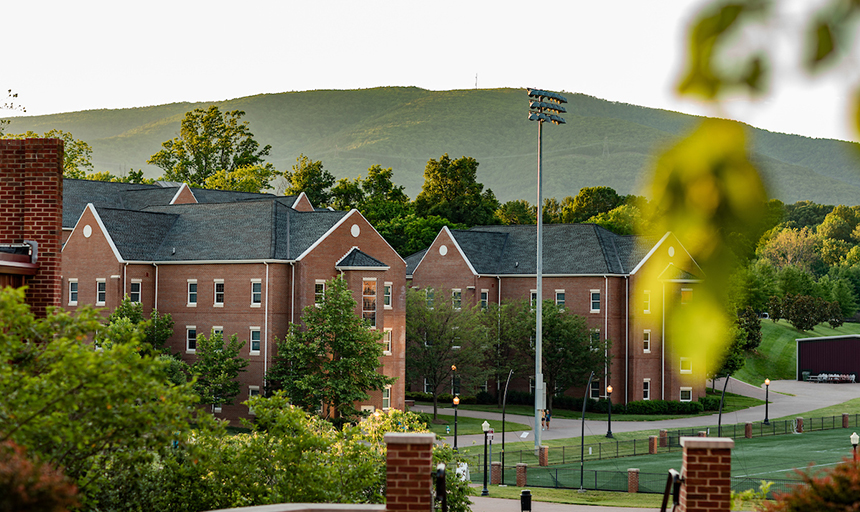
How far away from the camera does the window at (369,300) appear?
170ft

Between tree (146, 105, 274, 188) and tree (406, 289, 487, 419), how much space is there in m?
55.0

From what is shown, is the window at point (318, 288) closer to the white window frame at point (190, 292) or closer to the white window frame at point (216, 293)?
the white window frame at point (216, 293)

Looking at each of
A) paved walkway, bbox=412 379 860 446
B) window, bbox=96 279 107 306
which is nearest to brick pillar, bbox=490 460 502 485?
paved walkway, bbox=412 379 860 446

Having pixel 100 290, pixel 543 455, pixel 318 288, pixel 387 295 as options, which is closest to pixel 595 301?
pixel 387 295

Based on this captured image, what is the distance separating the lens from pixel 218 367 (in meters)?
47.5

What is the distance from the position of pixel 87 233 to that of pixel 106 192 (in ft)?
50.0

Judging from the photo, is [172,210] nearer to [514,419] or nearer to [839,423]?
[514,419]

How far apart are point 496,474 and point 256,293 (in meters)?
18.5

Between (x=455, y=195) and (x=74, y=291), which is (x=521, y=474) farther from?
(x=455, y=195)

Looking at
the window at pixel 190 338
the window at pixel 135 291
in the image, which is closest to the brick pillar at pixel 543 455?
the window at pixel 190 338

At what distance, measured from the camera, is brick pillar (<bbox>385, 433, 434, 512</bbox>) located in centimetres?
987

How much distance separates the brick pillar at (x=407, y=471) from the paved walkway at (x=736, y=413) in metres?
41.3

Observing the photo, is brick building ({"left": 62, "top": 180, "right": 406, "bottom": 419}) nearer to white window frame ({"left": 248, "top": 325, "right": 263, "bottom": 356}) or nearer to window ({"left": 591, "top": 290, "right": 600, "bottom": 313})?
white window frame ({"left": 248, "top": 325, "right": 263, "bottom": 356})

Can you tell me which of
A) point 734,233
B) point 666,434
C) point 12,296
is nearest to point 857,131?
point 734,233
